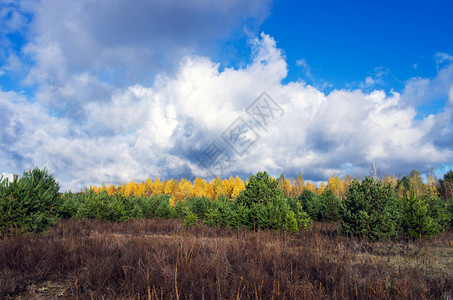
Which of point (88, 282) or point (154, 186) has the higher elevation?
point (154, 186)

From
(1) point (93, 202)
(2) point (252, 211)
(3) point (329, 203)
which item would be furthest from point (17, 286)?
(3) point (329, 203)

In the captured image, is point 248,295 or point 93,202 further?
point 93,202

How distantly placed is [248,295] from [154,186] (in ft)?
307

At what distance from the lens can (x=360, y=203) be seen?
1054 centimetres

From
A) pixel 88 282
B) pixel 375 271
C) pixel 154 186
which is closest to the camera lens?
pixel 88 282

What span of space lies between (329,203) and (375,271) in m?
19.6

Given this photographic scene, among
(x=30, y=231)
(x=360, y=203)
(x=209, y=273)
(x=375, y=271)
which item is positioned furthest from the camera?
(x=360, y=203)

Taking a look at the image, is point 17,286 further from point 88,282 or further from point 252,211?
point 252,211

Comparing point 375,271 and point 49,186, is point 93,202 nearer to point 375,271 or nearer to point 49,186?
point 49,186

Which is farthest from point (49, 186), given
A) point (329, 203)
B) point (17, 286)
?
point (329, 203)

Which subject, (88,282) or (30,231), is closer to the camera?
(88,282)

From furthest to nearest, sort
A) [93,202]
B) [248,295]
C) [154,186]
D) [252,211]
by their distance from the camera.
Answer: [154,186]
[93,202]
[252,211]
[248,295]

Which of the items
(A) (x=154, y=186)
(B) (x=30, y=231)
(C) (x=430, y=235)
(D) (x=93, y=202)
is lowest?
(C) (x=430, y=235)

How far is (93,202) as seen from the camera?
1669 cm
